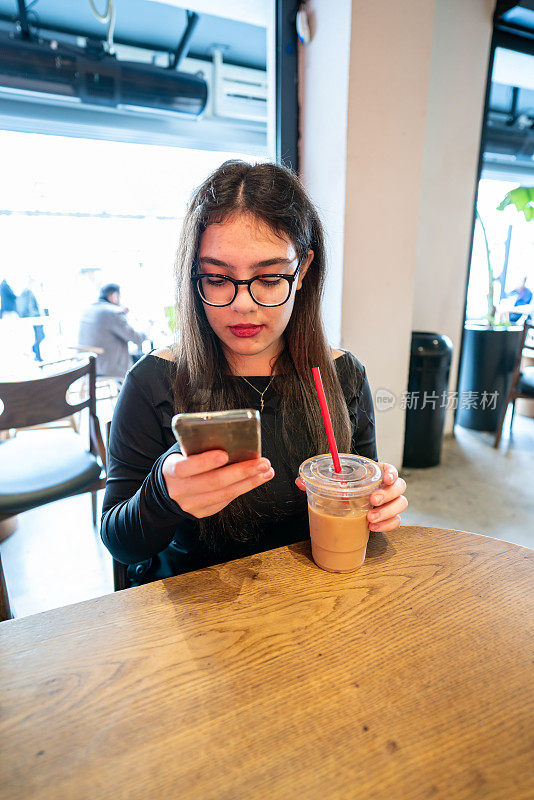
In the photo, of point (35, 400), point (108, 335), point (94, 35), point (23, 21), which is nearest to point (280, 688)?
point (35, 400)

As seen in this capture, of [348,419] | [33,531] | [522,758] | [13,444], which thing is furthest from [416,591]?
[33,531]

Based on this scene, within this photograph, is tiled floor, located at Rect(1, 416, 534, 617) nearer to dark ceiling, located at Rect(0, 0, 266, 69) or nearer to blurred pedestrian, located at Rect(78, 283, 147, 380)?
blurred pedestrian, located at Rect(78, 283, 147, 380)

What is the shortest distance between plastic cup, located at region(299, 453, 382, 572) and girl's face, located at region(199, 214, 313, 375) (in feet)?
1.24

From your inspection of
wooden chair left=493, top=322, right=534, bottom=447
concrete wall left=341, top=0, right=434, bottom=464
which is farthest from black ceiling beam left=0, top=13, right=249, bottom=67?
wooden chair left=493, top=322, right=534, bottom=447

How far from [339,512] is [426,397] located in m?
2.52

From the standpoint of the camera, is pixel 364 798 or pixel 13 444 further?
pixel 13 444

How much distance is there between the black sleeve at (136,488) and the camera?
0.81 m

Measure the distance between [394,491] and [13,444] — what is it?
7.00 feet

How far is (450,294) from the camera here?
3.58 metres

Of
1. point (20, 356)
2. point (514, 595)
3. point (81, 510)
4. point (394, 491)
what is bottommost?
point (81, 510)

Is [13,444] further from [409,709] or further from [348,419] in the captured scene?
[409,709]

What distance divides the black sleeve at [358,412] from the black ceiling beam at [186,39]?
387cm

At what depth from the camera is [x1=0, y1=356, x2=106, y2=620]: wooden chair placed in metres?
1.82

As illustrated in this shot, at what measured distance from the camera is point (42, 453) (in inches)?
86.4
